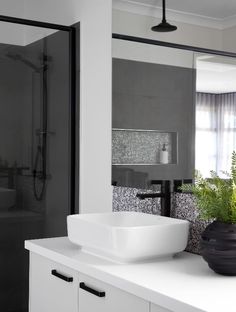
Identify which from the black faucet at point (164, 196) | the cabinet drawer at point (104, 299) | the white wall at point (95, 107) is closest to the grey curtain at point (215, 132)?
the black faucet at point (164, 196)

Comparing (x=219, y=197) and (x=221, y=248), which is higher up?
(x=219, y=197)

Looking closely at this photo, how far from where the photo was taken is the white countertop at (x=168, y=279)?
1.39 metres

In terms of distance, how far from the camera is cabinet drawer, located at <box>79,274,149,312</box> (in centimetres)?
158

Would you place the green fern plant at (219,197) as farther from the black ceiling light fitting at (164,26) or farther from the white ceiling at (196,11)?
the black ceiling light fitting at (164,26)

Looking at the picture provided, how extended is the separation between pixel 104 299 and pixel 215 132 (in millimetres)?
746

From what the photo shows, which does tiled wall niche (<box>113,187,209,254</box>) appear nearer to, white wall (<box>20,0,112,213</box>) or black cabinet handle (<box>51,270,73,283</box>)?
white wall (<box>20,0,112,213</box>)

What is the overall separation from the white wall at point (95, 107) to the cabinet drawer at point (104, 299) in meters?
1.12

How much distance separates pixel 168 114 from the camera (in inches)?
91.9

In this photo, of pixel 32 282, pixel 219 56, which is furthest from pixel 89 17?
pixel 32 282

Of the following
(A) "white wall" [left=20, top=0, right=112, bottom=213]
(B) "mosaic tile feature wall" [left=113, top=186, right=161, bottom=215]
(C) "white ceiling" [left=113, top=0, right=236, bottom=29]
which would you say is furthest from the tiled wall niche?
(C) "white ceiling" [left=113, top=0, right=236, bottom=29]

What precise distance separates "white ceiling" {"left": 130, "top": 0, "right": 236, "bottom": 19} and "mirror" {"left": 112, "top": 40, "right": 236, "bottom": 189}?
0.55 ft

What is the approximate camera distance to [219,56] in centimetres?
194

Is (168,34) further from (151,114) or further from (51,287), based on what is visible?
(51,287)

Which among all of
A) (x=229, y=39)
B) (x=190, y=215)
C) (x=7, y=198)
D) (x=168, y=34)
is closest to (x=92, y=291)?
(x=190, y=215)
